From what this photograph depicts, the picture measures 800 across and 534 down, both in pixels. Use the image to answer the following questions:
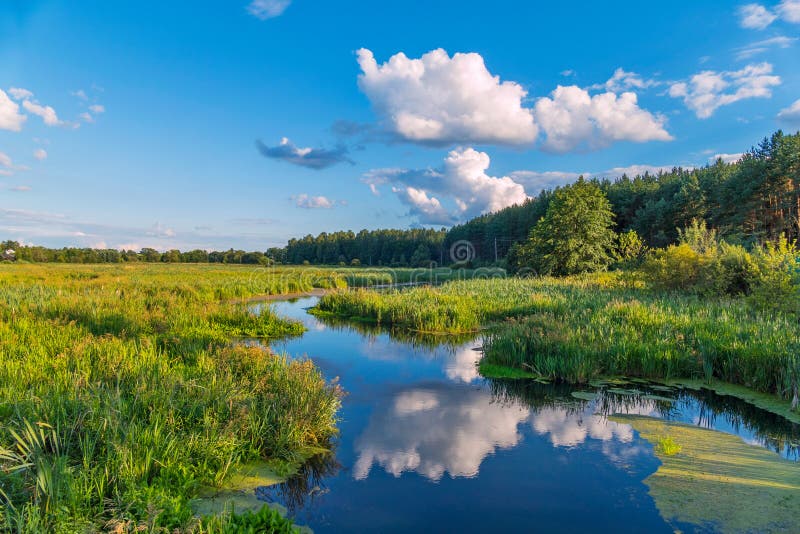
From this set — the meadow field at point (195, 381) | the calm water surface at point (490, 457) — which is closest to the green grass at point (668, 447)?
the calm water surface at point (490, 457)

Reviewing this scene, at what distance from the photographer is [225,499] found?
571cm

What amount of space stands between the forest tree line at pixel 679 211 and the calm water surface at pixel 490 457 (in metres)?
16.1

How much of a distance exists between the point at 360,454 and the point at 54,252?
128m

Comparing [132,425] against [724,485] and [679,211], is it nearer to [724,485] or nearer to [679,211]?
[724,485]

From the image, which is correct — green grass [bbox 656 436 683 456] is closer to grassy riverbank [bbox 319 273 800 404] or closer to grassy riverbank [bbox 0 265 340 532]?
grassy riverbank [bbox 319 273 800 404]

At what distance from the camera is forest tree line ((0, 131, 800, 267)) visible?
38.4 m

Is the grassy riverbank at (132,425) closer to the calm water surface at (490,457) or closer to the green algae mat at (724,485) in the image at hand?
the calm water surface at (490,457)

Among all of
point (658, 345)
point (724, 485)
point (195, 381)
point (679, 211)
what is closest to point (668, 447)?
point (724, 485)

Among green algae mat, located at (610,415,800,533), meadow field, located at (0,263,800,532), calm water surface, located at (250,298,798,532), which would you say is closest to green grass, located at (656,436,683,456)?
green algae mat, located at (610,415,800,533)

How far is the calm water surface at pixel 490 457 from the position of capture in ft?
19.1

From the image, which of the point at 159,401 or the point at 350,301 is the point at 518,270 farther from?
the point at 159,401

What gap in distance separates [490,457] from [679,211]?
166 feet

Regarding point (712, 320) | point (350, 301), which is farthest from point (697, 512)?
point (350, 301)

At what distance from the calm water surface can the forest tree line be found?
635 inches
